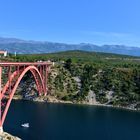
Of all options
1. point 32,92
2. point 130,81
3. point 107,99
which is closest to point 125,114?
point 107,99

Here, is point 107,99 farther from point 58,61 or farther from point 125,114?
point 58,61

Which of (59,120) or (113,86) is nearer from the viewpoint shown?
(59,120)

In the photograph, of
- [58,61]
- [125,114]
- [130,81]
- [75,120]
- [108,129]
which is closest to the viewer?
[108,129]

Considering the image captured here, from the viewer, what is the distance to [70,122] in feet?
291

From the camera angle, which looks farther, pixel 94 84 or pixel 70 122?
pixel 94 84

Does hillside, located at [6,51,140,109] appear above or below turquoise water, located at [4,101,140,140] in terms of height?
above

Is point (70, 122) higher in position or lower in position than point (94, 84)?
lower

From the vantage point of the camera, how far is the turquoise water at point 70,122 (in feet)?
250

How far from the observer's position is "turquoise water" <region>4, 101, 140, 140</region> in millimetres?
76125

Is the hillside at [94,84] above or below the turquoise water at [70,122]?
above

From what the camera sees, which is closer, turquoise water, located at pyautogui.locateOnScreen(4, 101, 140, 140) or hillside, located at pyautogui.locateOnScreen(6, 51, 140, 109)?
turquoise water, located at pyautogui.locateOnScreen(4, 101, 140, 140)

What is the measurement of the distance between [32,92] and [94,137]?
160 ft

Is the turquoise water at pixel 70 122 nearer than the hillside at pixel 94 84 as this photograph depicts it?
Yes

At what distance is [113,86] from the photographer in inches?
4882
